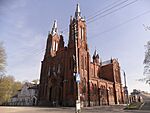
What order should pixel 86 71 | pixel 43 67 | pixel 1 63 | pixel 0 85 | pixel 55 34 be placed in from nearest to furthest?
pixel 1 63
pixel 0 85
pixel 86 71
pixel 43 67
pixel 55 34

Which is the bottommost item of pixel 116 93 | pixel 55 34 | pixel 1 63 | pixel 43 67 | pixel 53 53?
pixel 116 93

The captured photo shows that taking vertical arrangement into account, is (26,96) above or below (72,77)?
below

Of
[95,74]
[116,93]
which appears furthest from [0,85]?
[116,93]

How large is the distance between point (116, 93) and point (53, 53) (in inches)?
990

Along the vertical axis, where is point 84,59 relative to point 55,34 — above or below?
below

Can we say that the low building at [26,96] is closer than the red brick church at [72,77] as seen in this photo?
No

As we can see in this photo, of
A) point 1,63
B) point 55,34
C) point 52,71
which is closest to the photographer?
point 1,63

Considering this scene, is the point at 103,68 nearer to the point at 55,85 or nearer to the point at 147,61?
the point at 55,85

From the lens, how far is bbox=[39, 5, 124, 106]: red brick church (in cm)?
4469

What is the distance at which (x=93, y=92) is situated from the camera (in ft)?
157

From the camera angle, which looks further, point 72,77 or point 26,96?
point 26,96

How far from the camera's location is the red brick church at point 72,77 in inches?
1759

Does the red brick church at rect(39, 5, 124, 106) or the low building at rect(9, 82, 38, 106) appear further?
the low building at rect(9, 82, 38, 106)

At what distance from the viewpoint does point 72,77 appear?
4444 cm
